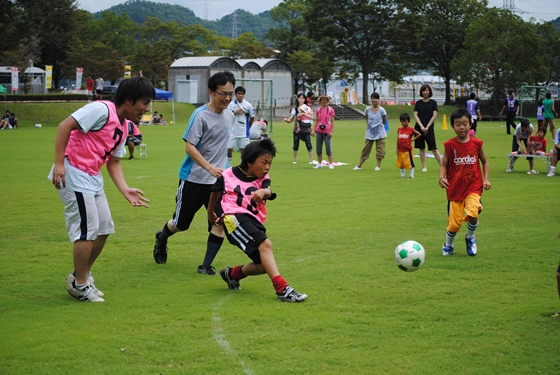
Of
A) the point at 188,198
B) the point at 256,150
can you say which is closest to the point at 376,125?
the point at 188,198

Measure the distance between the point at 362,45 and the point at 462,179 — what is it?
6798 centimetres

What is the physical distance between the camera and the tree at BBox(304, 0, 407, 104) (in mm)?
72375

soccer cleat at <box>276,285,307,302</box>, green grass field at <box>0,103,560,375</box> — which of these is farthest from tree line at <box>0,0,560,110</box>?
soccer cleat at <box>276,285,307,302</box>

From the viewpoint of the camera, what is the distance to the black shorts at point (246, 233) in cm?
623

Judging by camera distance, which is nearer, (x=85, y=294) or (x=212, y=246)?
(x=85, y=294)

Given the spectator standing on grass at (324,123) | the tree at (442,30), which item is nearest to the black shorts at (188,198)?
the spectator standing on grass at (324,123)

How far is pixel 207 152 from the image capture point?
752cm

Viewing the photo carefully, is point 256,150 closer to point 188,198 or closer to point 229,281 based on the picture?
point 229,281

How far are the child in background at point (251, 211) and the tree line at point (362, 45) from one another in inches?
2327

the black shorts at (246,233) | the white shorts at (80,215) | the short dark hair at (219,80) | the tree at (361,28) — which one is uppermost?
the tree at (361,28)

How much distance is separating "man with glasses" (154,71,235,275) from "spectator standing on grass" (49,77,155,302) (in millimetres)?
1141

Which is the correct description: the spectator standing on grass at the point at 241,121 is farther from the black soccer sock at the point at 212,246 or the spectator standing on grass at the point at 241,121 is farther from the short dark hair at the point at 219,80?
the black soccer sock at the point at 212,246

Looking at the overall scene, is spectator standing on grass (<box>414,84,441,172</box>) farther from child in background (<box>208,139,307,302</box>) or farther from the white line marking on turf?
the white line marking on turf

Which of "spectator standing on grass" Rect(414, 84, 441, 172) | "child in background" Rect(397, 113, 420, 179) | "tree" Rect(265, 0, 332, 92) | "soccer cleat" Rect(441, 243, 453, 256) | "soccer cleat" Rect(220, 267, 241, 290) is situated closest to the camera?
"soccer cleat" Rect(220, 267, 241, 290)
